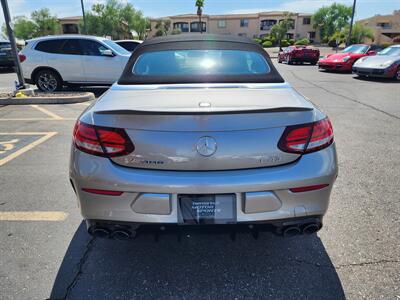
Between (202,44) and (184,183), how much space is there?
6.24ft

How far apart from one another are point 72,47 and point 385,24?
88.3 m

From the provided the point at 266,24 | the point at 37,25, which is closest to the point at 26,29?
the point at 37,25

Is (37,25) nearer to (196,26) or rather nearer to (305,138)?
(196,26)

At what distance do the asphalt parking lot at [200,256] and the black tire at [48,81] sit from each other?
22.2 ft

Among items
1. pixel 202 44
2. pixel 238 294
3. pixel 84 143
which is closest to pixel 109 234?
pixel 84 143

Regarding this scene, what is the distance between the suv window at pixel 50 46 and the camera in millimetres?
9750

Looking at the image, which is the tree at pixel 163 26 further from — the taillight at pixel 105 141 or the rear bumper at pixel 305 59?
the taillight at pixel 105 141

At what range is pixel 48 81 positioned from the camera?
10023 millimetres

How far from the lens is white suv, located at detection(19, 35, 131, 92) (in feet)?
31.8

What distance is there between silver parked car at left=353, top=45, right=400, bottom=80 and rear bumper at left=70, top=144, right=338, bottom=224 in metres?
12.7

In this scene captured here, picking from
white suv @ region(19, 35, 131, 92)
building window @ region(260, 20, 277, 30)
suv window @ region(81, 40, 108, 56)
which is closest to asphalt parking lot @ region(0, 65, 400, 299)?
white suv @ region(19, 35, 131, 92)

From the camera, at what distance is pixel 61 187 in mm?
3738

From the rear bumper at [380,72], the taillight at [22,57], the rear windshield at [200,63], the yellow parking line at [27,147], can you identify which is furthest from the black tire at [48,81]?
the rear bumper at [380,72]

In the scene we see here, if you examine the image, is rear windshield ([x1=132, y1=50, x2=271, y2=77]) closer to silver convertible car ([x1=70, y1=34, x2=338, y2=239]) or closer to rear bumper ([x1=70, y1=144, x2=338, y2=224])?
silver convertible car ([x1=70, y1=34, x2=338, y2=239])
